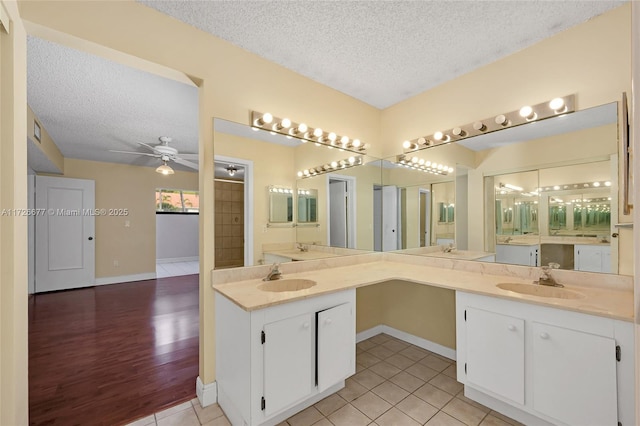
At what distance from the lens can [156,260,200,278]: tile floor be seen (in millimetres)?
6098

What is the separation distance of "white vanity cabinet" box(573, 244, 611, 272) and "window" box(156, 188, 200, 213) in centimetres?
824

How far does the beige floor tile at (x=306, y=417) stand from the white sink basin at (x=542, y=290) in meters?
1.52

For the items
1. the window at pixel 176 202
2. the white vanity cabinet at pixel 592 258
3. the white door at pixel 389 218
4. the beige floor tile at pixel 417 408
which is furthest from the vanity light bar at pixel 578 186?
the window at pixel 176 202

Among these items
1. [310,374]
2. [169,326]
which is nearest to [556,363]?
[310,374]

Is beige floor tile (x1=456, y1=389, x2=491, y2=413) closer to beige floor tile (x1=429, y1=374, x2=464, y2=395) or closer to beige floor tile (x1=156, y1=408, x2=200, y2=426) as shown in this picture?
beige floor tile (x1=429, y1=374, x2=464, y2=395)

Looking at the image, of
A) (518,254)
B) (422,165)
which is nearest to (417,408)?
(518,254)

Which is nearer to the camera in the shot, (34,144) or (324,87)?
(324,87)

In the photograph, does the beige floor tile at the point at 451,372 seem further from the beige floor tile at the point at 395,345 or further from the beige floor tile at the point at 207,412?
the beige floor tile at the point at 207,412

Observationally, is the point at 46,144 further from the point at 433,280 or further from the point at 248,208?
the point at 433,280

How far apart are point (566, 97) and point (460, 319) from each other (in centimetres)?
171

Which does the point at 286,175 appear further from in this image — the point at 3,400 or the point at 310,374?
the point at 3,400

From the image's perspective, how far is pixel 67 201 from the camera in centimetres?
471

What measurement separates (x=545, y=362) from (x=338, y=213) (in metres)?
1.85

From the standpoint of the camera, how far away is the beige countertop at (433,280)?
4.59 ft
